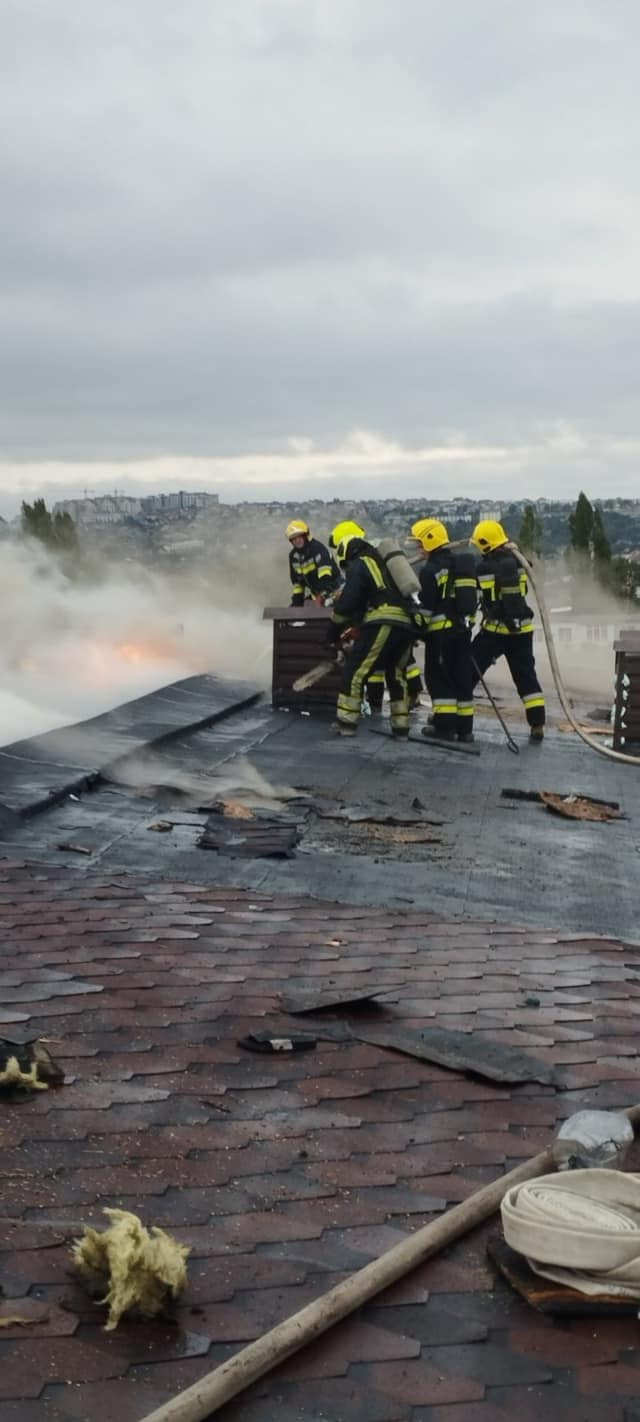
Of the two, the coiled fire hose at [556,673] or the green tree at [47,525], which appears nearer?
the coiled fire hose at [556,673]

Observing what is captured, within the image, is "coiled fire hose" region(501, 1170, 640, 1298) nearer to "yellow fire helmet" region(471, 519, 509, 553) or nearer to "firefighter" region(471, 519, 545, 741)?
"firefighter" region(471, 519, 545, 741)

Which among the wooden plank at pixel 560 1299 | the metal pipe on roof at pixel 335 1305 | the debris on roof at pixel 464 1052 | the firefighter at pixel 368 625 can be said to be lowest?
the debris on roof at pixel 464 1052

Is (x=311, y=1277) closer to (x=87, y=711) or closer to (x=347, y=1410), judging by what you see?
(x=347, y=1410)

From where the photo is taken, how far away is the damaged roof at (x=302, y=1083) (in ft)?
9.21

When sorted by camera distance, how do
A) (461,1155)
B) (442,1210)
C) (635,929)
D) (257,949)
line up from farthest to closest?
(635,929) → (257,949) → (461,1155) → (442,1210)

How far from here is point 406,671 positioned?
38.8ft

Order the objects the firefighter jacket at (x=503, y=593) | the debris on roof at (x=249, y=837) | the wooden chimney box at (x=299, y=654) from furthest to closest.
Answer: the wooden chimney box at (x=299, y=654), the firefighter jacket at (x=503, y=593), the debris on roof at (x=249, y=837)

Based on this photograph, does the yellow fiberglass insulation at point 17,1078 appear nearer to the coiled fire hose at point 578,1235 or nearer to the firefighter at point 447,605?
the coiled fire hose at point 578,1235

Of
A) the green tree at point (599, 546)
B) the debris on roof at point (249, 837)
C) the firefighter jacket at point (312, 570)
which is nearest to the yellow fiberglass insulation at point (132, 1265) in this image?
the debris on roof at point (249, 837)

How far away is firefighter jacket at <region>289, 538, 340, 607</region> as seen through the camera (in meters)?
15.1

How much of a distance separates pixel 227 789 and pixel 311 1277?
6.41 meters

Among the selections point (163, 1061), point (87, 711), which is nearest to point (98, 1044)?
point (163, 1061)

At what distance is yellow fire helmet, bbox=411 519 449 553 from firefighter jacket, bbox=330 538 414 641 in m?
0.48

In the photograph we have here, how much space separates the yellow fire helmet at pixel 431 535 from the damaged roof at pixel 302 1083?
358cm
